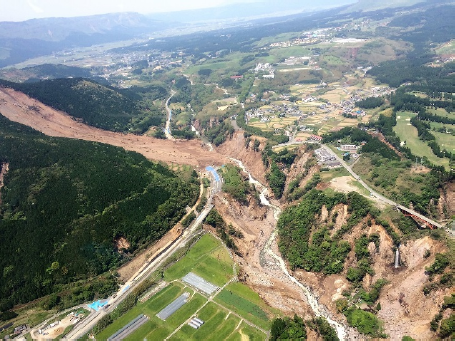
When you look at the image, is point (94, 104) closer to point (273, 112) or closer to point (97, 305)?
point (273, 112)

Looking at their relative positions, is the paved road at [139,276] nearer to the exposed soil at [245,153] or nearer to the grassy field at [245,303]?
the grassy field at [245,303]

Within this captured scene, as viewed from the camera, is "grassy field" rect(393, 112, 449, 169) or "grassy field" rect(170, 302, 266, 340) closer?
"grassy field" rect(170, 302, 266, 340)

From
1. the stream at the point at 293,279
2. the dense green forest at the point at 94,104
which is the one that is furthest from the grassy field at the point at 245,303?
Result: the dense green forest at the point at 94,104

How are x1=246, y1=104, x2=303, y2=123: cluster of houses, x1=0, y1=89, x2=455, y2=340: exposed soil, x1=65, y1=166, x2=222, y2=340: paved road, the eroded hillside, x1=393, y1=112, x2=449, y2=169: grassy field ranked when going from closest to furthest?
x1=0, y1=89, x2=455, y2=340: exposed soil
the eroded hillside
x1=65, y1=166, x2=222, y2=340: paved road
x1=393, y1=112, x2=449, y2=169: grassy field
x1=246, y1=104, x2=303, y2=123: cluster of houses

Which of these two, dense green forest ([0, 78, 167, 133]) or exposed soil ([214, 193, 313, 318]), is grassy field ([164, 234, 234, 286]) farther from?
dense green forest ([0, 78, 167, 133])

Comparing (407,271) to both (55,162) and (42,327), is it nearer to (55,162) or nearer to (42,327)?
(42,327)

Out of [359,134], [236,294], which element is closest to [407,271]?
[236,294]

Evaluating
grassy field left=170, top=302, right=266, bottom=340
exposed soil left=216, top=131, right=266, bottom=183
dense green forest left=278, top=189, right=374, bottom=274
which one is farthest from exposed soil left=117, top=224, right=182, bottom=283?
exposed soil left=216, top=131, right=266, bottom=183
